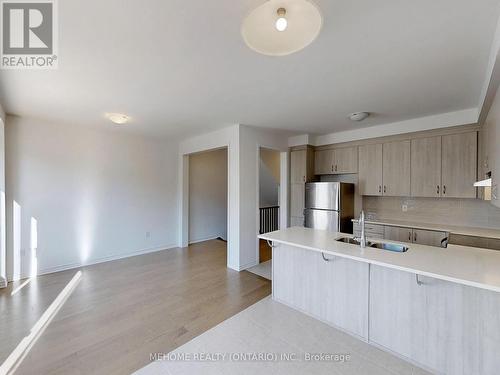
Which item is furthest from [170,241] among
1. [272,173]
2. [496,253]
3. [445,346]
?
[496,253]

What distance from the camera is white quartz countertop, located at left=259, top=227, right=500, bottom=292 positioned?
4.91 feet

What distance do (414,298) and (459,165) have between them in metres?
2.49

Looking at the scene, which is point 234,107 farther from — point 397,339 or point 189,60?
point 397,339

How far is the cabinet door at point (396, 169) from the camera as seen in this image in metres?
3.69

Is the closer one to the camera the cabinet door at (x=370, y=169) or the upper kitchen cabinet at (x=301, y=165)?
the cabinet door at (x=370, y=169)

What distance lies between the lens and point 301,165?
15.4 feet

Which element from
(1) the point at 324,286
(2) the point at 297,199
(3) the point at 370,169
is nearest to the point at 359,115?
(3) the point at 370,169

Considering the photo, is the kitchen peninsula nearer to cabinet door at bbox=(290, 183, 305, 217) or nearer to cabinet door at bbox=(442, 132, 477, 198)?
cabinet door at bbox=(442, 132, 477, 198)

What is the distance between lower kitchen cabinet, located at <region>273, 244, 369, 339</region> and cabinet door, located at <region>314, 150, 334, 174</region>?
2.46 metres

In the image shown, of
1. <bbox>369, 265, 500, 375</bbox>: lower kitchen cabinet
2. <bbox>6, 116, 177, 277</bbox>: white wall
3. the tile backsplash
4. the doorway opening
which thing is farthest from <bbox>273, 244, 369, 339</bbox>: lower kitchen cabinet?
<bbox>6, 116, 177, 277</bbox>: white wall

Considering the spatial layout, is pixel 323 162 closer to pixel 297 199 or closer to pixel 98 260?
pixel 297 199

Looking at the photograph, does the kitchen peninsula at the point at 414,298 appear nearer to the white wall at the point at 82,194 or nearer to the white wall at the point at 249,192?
the white wall at the point at 249,192

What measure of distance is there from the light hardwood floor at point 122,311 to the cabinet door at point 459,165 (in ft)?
9.95

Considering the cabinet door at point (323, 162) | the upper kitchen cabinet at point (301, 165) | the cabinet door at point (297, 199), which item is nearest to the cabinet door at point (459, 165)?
the cabinet door at point (323, 162)
